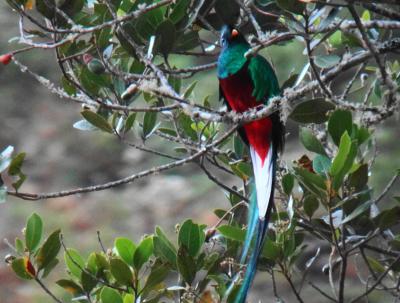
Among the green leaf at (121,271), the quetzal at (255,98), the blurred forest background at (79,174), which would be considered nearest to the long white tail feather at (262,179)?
the quetzal at (255,98)

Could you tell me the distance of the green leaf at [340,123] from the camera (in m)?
1.69

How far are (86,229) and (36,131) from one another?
3.52 ft

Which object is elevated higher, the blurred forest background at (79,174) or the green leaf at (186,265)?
the blurred forest background at (79,174)

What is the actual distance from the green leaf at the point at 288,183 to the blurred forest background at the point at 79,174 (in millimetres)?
3098

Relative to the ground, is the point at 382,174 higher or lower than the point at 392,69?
higher

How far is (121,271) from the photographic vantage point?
5.82 ft

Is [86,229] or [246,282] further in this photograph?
[86,229]

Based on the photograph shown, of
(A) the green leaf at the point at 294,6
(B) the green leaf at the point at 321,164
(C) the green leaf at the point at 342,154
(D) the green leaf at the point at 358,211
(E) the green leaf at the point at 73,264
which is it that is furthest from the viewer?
(E) the green leaf at the point at 73,264

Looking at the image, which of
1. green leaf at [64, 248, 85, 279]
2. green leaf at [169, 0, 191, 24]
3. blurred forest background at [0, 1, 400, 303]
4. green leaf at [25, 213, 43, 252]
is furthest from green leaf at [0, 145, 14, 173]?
blurred forest background at [0, 1, 400, 303]

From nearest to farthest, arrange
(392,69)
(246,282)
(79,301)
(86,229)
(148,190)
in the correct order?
(246,282), (79,301), (392,69), (86,229), (148,190)

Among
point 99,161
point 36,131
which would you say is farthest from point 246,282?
point 36,131

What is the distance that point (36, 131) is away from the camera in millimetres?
6188

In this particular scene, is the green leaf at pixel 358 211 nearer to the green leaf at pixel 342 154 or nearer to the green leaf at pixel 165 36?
the green leaf at pixel 342 154

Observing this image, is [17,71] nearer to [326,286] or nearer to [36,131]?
[36,131]
